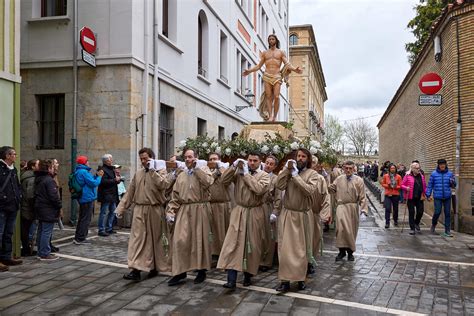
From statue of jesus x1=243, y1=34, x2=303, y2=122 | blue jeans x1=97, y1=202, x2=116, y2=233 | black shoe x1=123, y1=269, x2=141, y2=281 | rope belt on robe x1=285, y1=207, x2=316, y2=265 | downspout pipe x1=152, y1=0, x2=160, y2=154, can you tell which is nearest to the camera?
rope belt on robe x1=285, y1=207, x2=316, y2=265

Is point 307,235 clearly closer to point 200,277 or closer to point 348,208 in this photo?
point 200,277

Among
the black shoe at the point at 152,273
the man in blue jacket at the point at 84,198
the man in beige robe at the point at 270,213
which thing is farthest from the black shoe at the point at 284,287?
the man in blue jacket at the point at 84,198

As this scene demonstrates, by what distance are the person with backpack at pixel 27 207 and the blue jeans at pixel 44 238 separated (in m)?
0.43

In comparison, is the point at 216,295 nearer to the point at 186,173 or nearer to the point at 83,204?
the point at 186,173

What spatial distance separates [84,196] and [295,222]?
5150mm

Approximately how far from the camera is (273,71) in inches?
428

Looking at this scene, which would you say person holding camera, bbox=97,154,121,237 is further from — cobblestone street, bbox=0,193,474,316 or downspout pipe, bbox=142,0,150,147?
downspout pipe, bbox=142,0,150,147

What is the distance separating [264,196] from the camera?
682 cm

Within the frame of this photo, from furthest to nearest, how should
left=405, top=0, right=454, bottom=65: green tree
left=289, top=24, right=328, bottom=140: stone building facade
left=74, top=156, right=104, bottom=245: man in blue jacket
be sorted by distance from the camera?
left=289, top=24, right=328, bottom=140: stone building facade → left=405, top=0, right=454, bottom=65: green tree → left=74, top=156, right=104, bottom=245: man in blue jacket

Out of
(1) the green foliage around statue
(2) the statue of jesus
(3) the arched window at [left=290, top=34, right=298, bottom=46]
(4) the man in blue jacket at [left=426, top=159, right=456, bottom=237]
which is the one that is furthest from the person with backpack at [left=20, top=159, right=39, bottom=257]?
(3) the arched window at [left=290, top=34, right=298, bottom=46]

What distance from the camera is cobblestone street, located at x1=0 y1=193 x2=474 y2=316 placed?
5438 millimetres

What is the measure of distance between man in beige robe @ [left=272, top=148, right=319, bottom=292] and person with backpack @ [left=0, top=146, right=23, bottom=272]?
4200 millimetres

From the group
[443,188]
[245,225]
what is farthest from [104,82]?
[443,188]

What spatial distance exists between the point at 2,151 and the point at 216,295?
409cm
